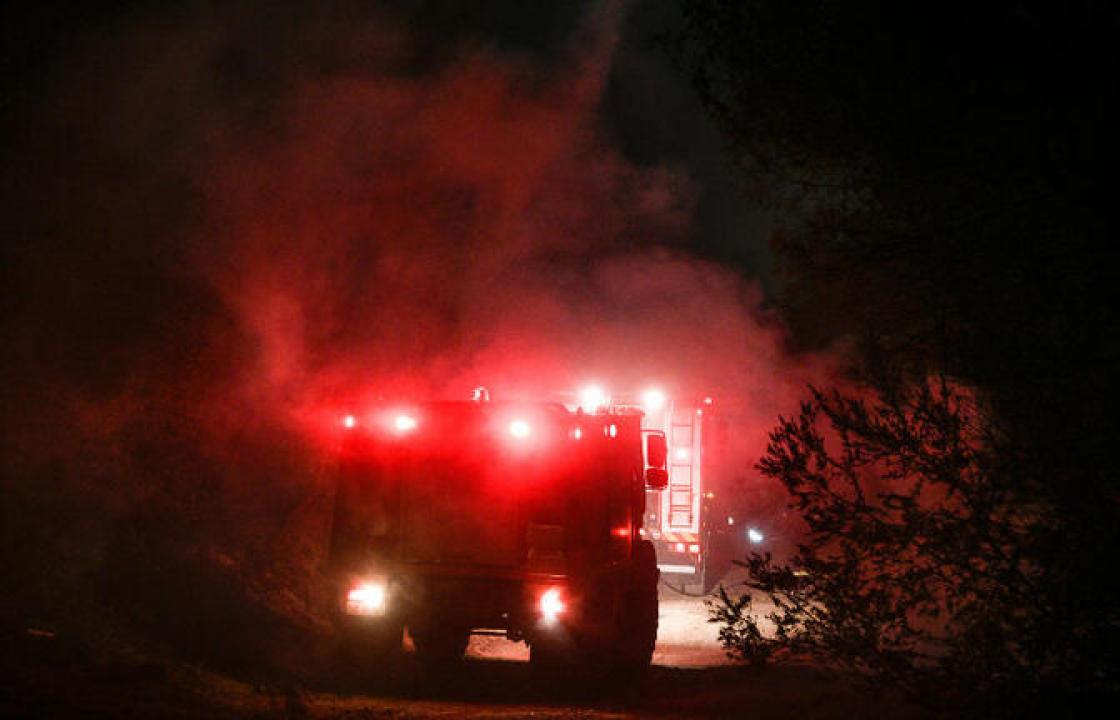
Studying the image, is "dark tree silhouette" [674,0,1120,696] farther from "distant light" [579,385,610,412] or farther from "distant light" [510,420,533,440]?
"distant light" [579,385,610,412]

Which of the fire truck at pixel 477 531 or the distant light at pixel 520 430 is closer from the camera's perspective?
the fire truck at pixel 477 531

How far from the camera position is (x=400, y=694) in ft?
26.4

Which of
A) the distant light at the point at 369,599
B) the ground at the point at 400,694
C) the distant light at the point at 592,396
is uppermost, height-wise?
the distant light at the point at 592,396

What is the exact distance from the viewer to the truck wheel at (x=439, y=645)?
828cm

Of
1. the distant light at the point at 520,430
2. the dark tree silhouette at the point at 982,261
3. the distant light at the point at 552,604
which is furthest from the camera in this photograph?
the distant light at the point at 520,430

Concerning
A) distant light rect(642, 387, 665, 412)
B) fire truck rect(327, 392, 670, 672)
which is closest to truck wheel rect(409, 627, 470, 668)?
fire truck rect(327, 392, 670, 672)

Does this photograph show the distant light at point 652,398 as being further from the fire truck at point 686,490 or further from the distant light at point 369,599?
the distant light at point 369,599

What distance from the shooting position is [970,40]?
18.8ft

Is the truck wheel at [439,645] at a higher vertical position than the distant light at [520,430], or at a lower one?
lower

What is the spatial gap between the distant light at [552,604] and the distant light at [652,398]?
7426 mm

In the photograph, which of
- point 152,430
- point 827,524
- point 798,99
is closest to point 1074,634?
point 827,524

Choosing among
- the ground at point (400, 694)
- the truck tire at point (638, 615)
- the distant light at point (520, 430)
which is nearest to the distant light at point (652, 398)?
the truck tire at point (638, 615)

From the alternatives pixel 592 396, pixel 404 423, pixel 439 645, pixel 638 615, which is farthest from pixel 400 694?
pixel 592 396

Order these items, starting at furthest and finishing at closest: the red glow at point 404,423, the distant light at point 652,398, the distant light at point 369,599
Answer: the distant light at point 652,398, the red glow at point 404,423, the distant light at point 369,599
